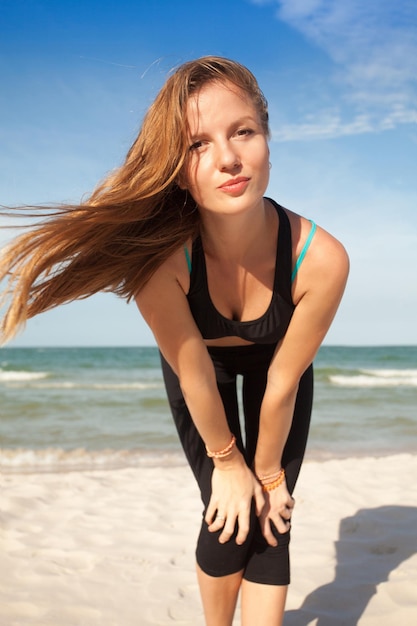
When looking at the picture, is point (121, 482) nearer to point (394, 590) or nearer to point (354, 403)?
point (394, 590)

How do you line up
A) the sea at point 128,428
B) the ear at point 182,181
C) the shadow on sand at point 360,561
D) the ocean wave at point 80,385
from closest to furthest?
the ear at point 182,181 → the shadow on sand at point 360,561 → the sea at point 128,428 → the ocean wave at point 80,385

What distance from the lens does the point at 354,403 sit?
11.8 meters

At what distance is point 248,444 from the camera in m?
2.71

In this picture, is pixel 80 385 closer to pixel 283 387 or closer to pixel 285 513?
pixel 285 513

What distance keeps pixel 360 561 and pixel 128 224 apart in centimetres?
286

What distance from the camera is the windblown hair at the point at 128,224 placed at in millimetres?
2135

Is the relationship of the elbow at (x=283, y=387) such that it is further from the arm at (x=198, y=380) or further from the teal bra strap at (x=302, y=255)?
the teal bra strap at (x=302, y=255)

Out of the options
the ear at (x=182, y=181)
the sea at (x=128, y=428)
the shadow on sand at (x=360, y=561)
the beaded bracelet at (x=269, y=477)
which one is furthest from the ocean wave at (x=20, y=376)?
the ear at (x=182, y=181)

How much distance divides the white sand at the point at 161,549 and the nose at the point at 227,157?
2460mm

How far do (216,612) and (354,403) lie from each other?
9743 mm

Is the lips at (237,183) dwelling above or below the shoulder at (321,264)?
above

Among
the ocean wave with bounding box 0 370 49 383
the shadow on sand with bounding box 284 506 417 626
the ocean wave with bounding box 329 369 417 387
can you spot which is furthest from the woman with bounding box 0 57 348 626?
the ocean wave with bounding box 0 370 49 383

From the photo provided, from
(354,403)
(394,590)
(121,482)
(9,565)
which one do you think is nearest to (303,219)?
(394,590)

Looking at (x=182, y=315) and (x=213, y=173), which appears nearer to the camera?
(x=213, y=173)
